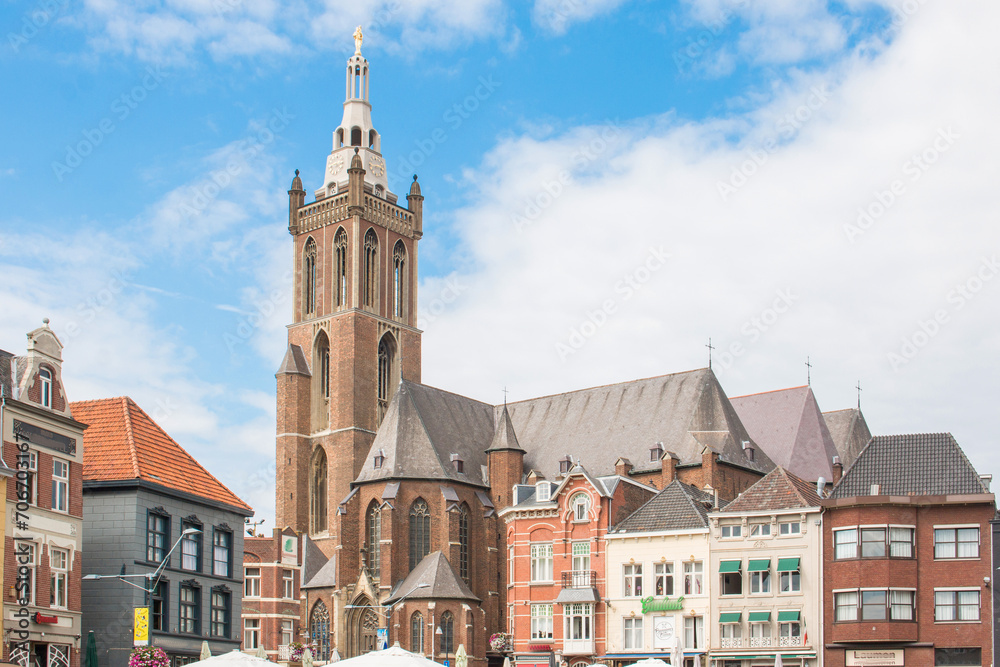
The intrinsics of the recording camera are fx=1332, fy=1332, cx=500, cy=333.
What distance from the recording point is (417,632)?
69.1 meters

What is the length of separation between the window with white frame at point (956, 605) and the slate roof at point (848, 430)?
28.9m

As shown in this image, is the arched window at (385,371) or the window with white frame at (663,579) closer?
the window with white frame at (663,579)

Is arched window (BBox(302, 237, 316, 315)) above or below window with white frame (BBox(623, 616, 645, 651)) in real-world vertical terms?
above

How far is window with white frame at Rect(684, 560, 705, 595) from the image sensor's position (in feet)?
180

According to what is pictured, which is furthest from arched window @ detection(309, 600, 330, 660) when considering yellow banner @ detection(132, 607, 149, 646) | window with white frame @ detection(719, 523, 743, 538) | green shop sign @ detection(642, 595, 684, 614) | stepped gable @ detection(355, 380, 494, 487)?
yellow banner @ detection(132, 607, 149, 646)

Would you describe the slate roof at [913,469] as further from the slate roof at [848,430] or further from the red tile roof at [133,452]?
the slate roof at [848,430]

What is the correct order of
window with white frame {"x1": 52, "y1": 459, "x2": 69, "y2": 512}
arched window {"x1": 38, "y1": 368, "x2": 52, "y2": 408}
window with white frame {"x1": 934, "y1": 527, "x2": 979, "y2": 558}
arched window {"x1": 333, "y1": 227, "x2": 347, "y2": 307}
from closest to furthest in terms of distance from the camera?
1. window with white frame {"x1": 52, "y1": 459, "x2": 69, "y2": 512}
2. arched window {"x1": 38, "y1": 368, "x2": 52, "y2": 408}
3. window with white frame {"x1": 934, "y1": 527, "x2": 979, "y2": 558}
4. arched window {"x1": 333, "y1": 227, "x2": 347, "y2": 307}

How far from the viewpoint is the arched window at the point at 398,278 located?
9075cm

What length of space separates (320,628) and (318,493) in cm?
1058

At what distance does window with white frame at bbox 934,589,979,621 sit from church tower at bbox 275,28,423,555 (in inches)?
1587

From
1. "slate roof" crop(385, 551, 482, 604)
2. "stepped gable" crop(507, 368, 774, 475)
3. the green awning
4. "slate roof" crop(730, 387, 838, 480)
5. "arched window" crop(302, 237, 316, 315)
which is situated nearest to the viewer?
the green awning

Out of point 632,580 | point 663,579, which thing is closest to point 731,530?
point 663,579

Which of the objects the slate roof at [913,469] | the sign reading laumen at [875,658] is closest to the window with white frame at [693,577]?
the slate roof at [913,469]

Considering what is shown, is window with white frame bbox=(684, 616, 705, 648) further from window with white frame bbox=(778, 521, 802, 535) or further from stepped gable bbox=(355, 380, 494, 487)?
stepped gable bbox=(355, 380, 494, 487)
